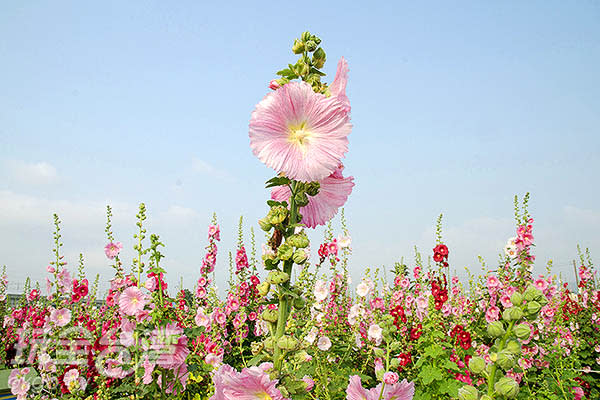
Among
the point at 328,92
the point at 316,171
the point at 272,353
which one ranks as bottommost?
the point at 272,353

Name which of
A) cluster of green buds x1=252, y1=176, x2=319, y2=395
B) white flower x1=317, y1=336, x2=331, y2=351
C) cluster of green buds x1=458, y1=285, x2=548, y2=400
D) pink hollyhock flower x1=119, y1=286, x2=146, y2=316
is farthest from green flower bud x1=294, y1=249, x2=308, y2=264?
white flower x1=317, y1=336, x2=331, y2=351

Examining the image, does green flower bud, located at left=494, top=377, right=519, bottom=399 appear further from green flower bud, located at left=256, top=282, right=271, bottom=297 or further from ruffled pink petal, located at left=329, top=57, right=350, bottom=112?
ruffled pink petal, located at left=329, top=57, right=350, bottom=112

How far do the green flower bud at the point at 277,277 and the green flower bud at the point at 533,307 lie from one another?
76 cm

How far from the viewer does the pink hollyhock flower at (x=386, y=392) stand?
3.86 feet

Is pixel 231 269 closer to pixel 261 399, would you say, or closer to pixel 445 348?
pixel 445 348

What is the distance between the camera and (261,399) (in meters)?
0.95

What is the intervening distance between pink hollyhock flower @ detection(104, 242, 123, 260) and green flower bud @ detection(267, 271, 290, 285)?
10.9 feet

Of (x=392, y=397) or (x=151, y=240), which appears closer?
(x=392, y=397)

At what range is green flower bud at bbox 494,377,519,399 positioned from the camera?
3.62 ft

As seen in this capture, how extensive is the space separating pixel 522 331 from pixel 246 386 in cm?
80

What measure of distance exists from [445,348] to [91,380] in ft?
11.2

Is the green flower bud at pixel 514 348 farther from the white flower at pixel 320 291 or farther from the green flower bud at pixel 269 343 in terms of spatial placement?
the white flower at pixel 320 291

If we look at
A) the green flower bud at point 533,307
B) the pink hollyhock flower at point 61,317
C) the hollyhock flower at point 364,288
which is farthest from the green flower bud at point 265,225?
the hollyhock flower at point 364,288

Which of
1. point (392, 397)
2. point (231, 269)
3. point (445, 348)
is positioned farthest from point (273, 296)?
point (231, 269)
